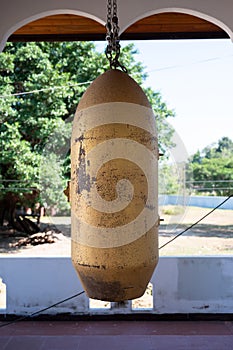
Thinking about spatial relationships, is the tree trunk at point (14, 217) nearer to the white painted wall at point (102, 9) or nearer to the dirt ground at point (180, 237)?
the dirt ground at point (180, 237)

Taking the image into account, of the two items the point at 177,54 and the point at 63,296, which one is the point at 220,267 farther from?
the point at 177,54

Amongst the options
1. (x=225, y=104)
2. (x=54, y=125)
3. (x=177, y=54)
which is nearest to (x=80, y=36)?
(x=54, y=125)

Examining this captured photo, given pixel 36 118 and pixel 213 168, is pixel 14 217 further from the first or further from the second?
pixel 213 168

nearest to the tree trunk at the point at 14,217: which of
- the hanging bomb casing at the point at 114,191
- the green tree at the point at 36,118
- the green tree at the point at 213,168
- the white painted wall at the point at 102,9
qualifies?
the green tree at the point at 36,118

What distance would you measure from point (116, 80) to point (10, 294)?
10.4 feet

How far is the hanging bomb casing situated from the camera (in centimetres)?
122

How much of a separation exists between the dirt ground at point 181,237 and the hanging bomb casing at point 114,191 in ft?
22.5

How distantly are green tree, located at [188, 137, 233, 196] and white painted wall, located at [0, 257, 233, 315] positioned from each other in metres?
6.41

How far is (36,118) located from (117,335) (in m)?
4.55

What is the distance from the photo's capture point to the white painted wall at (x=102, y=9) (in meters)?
2.51

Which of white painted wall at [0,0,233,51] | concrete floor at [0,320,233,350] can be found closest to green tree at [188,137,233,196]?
concrete floor at [0,320,233,350]

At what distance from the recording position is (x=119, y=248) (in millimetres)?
1228

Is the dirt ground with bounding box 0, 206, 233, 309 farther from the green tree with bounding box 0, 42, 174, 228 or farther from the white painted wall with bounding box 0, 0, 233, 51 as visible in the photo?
the white painted wall with bounding box 0, 0, 233, 51

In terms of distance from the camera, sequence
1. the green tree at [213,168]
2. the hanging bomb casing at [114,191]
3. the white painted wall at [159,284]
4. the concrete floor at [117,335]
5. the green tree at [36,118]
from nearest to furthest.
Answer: the hanging bomb casing at [114,191] < the concrete floor at [117,335] < the white painted wall at [159,284] < the green tree at [36,118] < the green tree at [213,168]
